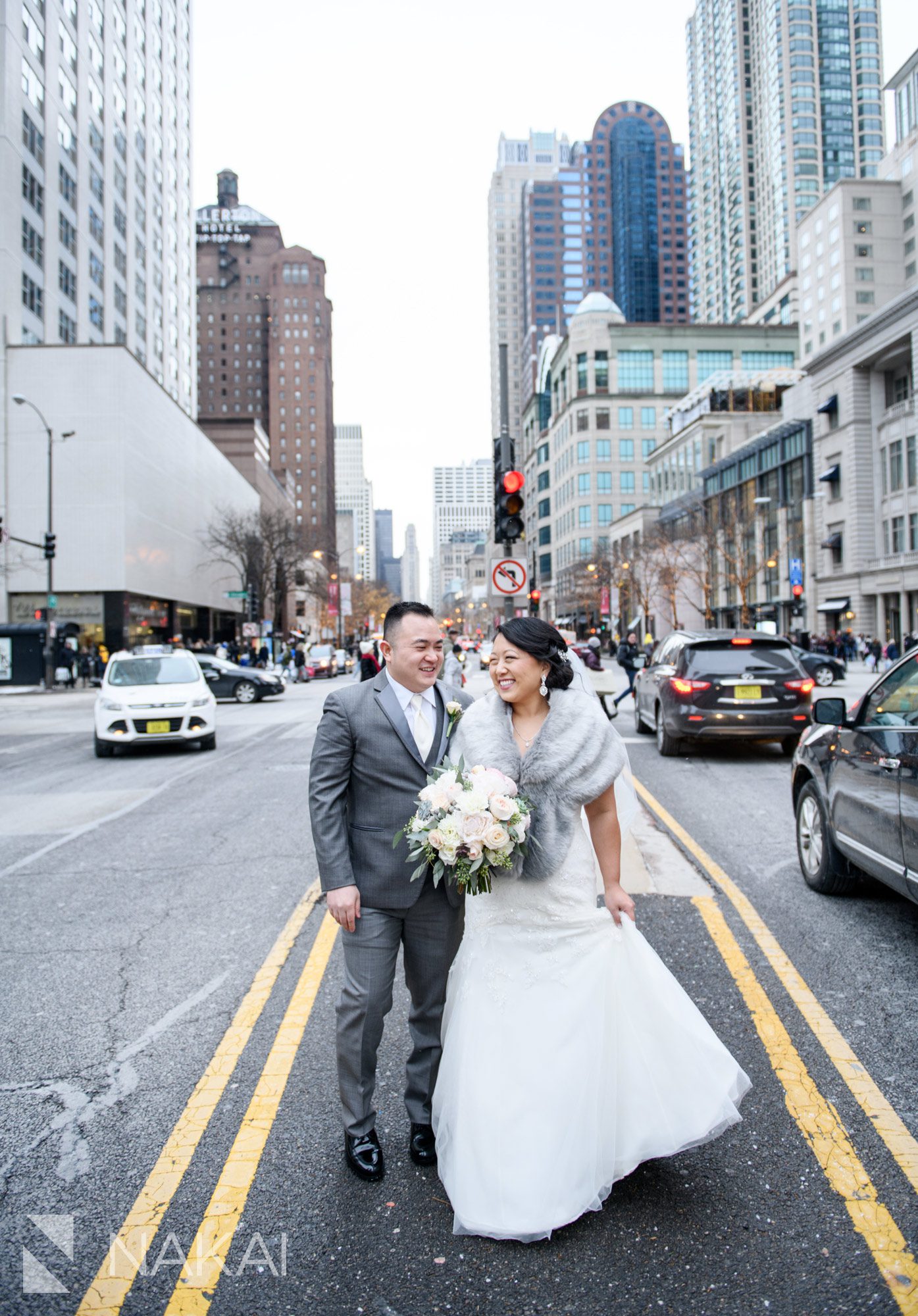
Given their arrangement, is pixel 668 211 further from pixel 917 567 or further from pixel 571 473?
pixel 917 567

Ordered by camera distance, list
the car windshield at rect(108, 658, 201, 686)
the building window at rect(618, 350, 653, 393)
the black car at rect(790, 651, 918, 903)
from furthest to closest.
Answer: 1. the building window at rect(618, 350, 653, 393)
2. the car windshield at rect(108, 658, 201, 686)
3. the black car at rect(790, 651, 918, 903)

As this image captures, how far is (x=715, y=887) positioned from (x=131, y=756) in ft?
37.1

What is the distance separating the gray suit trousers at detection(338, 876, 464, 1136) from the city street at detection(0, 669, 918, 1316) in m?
0.24

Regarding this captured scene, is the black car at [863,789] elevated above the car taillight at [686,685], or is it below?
below

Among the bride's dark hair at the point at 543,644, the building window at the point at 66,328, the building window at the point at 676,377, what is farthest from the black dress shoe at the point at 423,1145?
the building window at the point at 676,377

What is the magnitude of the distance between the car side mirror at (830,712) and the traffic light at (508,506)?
6115mm

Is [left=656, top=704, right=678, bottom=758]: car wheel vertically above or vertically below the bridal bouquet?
below

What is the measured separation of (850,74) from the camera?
13350cm

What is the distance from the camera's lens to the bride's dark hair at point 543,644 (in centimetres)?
291

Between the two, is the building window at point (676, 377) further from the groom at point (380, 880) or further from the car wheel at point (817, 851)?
the groom at point (380, 880)

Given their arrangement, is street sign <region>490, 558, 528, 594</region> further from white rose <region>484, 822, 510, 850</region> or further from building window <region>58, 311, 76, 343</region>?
building window <region>58, 311, 76, 343</region>

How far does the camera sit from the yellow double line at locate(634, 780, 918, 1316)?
248 cm

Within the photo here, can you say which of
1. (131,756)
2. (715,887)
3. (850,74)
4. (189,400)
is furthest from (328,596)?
(850,74)

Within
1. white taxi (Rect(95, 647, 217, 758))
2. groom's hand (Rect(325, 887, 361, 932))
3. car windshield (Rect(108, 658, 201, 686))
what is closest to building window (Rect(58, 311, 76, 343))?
car windshield (Rect(108, 658, 201, 686))
